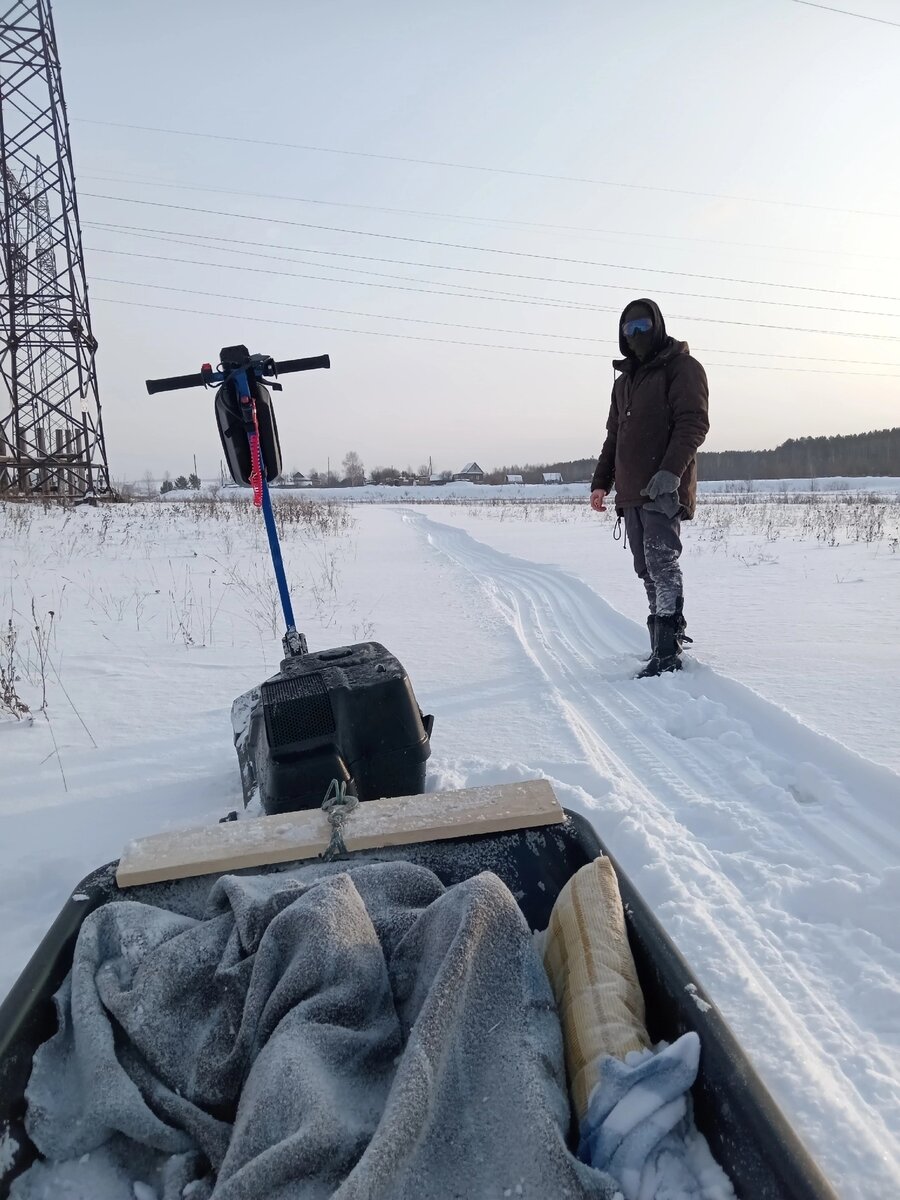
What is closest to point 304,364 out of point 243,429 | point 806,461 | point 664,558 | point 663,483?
point 243,429

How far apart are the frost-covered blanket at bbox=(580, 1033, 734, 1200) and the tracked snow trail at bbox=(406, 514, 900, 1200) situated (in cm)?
33

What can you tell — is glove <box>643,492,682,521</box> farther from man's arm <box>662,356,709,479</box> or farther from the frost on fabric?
the frost on fabric

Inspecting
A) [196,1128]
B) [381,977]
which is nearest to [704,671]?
[381,977]

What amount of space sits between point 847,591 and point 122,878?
6.69 m

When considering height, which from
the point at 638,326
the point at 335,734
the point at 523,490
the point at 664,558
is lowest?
the point at 335,734

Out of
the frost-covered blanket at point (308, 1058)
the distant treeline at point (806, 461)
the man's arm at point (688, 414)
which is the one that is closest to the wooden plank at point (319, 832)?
the frost-covered blanket at point (308, 1058)

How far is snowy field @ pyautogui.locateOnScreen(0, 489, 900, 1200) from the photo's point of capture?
5.11ft

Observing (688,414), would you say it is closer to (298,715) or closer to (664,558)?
(664,558)

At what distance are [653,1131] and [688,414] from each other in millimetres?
3589

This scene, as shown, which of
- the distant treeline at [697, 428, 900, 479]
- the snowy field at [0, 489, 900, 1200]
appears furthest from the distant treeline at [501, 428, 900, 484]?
the snowy field at [0, 489, 900, 1200]

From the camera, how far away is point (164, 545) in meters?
10.8

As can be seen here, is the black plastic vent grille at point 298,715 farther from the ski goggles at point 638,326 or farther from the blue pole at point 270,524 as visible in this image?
the ski goggles at point 638,326

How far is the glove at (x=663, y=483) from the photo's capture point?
386cm

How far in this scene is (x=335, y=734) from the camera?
81.9 inches
